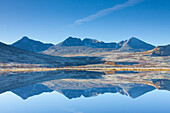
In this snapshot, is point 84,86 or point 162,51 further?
point 162,51

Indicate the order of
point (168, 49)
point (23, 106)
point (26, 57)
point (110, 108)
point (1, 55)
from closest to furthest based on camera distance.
A: point (110, 108)
point (23, 106)
point (1, 55)
point (26, 57)
point (168, 49)

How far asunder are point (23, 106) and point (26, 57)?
128033mm

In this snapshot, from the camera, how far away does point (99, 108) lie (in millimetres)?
16031

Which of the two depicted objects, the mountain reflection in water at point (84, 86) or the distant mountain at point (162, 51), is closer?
the mountain reflection in water at point (84, 86)

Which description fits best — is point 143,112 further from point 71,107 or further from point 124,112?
point 71,107

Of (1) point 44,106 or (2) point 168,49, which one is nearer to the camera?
(1) point 44,106

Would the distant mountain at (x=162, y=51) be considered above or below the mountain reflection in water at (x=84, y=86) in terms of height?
above

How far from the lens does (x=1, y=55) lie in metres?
130

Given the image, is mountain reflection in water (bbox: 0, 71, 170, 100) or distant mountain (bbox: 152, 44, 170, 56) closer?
mountain reflection in water (bbox: 0, 71, 170, 100)

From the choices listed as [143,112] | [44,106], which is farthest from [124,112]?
[44,106]

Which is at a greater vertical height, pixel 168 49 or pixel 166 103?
pixel 168 49

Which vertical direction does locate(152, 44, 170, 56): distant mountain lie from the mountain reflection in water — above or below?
above

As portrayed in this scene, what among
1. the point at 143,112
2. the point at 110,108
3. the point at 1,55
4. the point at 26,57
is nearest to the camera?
the point at 143,112

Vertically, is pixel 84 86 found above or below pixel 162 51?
below
